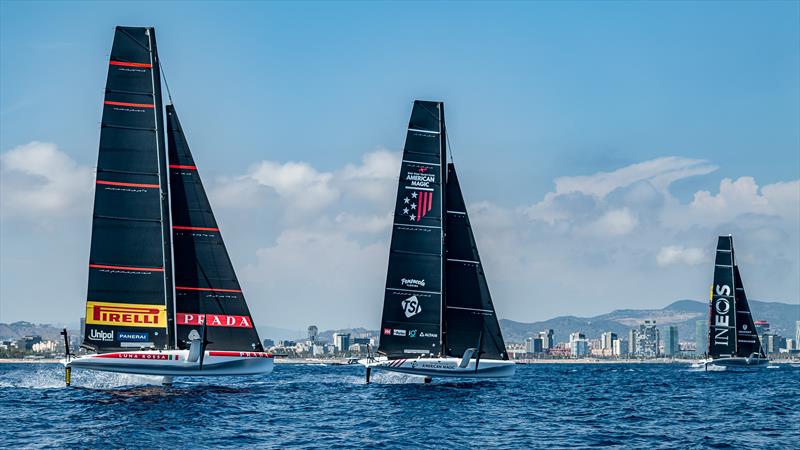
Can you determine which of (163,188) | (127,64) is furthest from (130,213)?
(127,64)

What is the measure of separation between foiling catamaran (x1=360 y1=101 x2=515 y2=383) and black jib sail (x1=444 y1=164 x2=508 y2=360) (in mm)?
56

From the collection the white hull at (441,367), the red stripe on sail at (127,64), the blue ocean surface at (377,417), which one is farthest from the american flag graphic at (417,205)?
the red stripe on sail at (127,64)

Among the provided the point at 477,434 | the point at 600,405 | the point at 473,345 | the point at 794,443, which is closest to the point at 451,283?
the point at 473,345

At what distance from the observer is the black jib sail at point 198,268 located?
162 feet

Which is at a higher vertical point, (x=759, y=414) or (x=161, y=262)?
(x=161, y=262)

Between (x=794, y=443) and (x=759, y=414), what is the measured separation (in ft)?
39.7

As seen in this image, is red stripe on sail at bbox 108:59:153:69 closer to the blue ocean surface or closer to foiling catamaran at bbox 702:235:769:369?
the blue ocean surface

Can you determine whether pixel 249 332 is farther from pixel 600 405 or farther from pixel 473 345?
pixel 600 405

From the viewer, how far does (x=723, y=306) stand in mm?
108250

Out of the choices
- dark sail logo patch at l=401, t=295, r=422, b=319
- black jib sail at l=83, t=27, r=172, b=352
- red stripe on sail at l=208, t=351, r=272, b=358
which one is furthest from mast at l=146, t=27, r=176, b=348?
dark sail logo patch at l=401, t=295, r=422, b=319

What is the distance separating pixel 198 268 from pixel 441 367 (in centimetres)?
1422

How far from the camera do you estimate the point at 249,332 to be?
166ft

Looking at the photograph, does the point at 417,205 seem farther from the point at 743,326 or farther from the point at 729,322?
the point at 743,326

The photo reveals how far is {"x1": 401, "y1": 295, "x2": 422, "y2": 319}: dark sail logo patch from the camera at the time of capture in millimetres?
54938
